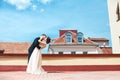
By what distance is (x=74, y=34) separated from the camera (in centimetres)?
4912

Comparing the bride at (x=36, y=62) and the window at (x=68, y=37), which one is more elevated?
the window at (x=68, y=37)

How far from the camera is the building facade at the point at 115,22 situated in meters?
25.4

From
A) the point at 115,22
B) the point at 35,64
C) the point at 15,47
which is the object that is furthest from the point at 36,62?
the point at 15,47

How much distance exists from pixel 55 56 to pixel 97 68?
2.41 metres

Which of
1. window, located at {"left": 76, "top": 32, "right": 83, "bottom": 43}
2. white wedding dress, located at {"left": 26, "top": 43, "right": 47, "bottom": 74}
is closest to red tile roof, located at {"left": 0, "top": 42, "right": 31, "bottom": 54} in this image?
window, located at {"left": 76, "top": 32, "right": 83, "bottom": 43}

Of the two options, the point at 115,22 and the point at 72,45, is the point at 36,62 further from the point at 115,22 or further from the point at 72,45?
the point at 72,45

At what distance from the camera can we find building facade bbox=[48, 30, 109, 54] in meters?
46.5

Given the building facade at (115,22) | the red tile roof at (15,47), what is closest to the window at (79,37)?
the red tile roof at (15,47)

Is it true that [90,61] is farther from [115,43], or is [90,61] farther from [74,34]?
[74,34]

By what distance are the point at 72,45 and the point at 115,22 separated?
70.8 ft

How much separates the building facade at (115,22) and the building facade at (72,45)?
20.4 m

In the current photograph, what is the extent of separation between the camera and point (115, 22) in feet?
85.5

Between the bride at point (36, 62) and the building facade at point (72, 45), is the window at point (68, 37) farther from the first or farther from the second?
the bride at point (36, 62)

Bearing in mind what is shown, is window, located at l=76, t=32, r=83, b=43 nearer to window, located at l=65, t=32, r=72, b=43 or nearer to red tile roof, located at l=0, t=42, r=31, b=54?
window, located at l=65, t=32, r=72, b=43
